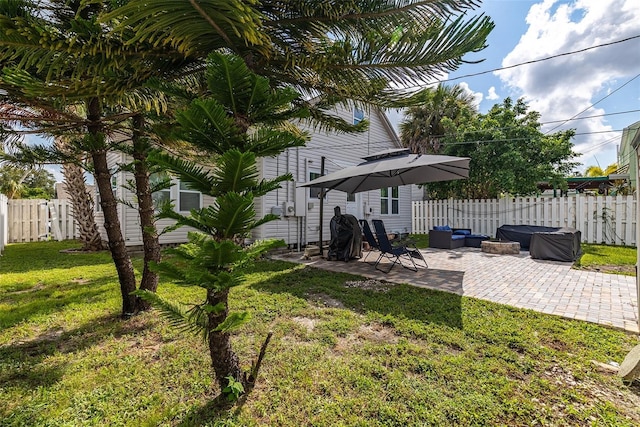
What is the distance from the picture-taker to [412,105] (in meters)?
2.65

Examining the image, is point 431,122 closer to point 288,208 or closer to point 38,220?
point 288,208

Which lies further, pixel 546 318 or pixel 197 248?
pixel 546 318

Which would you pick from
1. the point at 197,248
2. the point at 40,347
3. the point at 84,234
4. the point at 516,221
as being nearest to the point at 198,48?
the point at 197,248

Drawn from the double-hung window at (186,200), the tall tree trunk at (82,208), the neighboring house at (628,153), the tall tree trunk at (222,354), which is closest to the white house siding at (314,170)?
the double-hung window at (186,200)

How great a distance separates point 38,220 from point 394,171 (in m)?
14.6

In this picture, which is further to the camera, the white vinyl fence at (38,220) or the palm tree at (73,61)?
the white vinyl fence at (38,220)

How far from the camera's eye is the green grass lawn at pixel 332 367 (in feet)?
6.81

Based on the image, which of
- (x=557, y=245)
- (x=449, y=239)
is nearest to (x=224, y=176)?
(x=557, y=245)

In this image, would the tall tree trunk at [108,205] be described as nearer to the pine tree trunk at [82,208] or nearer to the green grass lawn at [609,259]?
the pine tree trunk at [82,208]

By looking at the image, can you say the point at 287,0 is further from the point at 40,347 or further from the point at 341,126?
the point at 40,347

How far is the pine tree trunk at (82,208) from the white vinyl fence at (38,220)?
2.67m

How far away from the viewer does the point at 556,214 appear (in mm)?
10758

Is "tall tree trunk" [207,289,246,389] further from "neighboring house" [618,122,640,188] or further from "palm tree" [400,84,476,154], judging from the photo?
"neighboring house" [618,122,640,188]

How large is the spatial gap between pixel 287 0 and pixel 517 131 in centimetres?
1321
